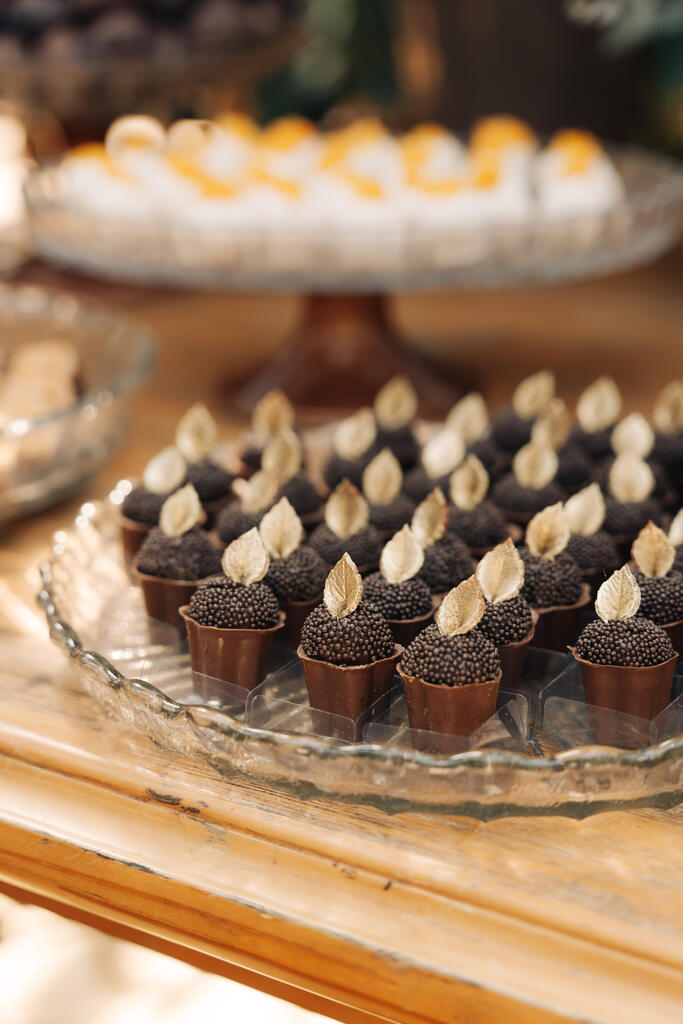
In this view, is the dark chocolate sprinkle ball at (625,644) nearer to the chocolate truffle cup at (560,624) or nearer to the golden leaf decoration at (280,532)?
the chocolate truffle cup at (560,624)

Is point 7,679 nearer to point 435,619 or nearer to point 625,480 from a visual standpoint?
point 435,619

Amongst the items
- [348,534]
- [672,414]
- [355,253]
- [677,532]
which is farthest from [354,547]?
[355,253]

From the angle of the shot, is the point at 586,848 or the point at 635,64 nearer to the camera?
the point at 586,848

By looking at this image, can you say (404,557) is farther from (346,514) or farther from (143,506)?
(143,506)

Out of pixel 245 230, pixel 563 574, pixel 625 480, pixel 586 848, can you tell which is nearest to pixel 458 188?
pixel 245 230

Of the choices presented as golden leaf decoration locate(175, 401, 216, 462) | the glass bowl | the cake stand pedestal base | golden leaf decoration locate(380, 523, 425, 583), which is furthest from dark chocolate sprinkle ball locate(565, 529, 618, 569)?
the cake stand pedestal base

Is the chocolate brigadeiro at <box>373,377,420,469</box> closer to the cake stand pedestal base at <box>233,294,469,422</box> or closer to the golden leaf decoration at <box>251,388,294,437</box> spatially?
the golden leaf decoration at <box>251,388,294,437</box>
